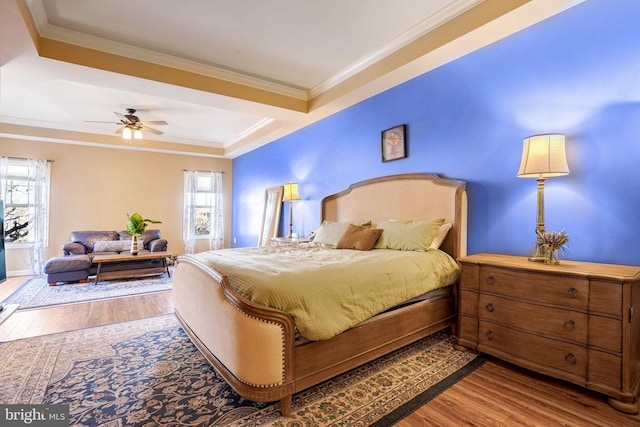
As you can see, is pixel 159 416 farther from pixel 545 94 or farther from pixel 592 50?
pixel 592 50

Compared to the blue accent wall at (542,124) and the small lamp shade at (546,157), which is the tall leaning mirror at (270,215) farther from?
the small lamp shade at (546,157)

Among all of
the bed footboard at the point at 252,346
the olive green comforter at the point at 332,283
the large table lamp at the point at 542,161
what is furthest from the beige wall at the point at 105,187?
the large table lamp at the point at 542,161

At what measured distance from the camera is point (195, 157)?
760 cm

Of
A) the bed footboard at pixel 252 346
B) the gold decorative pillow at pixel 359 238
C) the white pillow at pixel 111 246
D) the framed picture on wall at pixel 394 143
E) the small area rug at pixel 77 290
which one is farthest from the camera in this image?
the white pillow at pixel 111 246

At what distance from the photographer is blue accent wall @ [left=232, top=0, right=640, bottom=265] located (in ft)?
6.75

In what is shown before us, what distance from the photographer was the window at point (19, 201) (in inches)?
225

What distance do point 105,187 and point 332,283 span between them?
6783 millimetres

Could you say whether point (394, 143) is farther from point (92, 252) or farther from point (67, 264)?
point (92, 252)

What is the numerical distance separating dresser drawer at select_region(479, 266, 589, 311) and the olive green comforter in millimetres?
425

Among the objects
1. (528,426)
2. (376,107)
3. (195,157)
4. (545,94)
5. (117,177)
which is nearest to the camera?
(528,426)

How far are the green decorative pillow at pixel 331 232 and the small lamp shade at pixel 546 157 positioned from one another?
179cm

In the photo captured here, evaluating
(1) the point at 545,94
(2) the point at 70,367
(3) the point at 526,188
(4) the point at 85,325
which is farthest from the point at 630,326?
(4) the point at 85,325

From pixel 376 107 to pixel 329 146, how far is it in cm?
104

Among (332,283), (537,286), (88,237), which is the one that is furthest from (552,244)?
(88,237)
